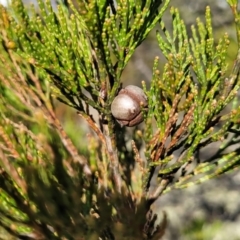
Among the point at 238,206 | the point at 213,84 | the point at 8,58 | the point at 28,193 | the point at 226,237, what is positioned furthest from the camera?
the point at 238,206

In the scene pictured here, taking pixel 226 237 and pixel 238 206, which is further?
pixel 238 206

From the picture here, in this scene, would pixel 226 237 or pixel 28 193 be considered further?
pixel 226 237

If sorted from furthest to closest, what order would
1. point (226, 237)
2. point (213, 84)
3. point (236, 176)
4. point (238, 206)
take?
point (236, 176), point (238, 206), point (226, 237), point (213, 84)

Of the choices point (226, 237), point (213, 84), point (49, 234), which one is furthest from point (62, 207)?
point (226, 237)

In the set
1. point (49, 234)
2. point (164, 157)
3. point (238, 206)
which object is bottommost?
point (49, 234)

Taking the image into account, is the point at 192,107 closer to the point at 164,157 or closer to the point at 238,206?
the point at 164,157

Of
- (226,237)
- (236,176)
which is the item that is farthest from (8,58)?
(236,176)

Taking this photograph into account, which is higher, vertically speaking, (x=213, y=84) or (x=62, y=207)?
(x=213, y=84)

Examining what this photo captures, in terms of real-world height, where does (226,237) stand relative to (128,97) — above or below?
above

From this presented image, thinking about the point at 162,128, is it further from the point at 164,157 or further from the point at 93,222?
the point at 93,222
